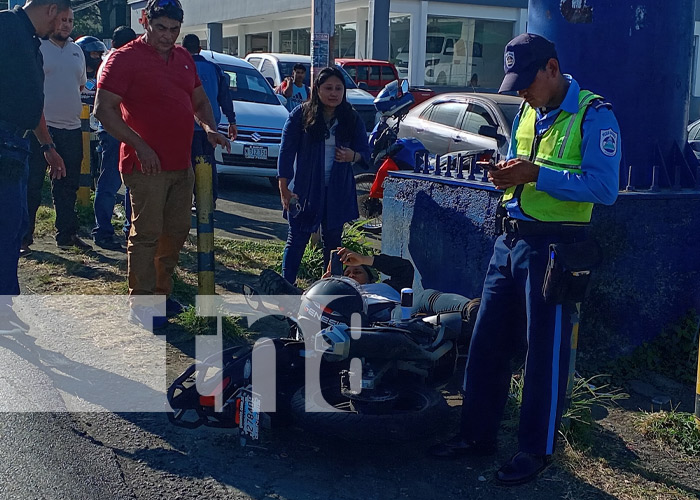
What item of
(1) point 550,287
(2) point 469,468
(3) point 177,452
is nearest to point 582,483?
(2) point 469,468

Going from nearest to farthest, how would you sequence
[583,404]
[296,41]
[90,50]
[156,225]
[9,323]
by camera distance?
[583,404]
[9,323]
[156,225]
[90,50]
[296,41]

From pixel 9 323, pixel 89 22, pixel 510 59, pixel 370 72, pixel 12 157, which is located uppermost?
pixel 89 22

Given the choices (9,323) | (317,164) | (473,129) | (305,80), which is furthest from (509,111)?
(305,80)

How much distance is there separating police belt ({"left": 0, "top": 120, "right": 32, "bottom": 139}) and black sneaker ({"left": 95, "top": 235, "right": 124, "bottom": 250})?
107 inches

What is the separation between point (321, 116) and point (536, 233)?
260cm

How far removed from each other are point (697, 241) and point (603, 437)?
1661mm

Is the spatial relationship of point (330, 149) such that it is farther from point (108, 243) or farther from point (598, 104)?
point (108, 243)

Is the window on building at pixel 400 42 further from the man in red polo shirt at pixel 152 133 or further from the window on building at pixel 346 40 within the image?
the man in red polo shirt at pixel 152 133

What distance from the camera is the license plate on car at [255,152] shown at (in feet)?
40.1

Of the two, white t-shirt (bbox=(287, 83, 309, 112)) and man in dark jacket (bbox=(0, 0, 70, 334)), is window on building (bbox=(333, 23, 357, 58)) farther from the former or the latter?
man in dark jacket (bbox=(0, 0, 70, 334))

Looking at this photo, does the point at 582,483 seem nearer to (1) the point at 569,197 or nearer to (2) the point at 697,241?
(1) the point at 569,197

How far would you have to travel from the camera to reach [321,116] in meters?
6.04

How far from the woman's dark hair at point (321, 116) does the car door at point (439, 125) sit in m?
5.61

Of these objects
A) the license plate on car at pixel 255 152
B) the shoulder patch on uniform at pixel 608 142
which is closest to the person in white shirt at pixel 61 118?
the license plate on car at pixel 255 152
